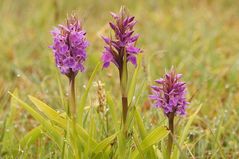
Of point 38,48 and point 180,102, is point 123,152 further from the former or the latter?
point 38,48

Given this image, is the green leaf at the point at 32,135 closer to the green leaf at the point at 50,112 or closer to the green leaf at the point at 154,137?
Result: the green leaf at the point at 50,112

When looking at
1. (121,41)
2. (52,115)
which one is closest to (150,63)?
(52,115)

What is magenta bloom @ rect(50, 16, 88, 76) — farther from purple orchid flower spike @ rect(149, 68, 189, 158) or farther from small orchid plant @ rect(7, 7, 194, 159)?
purple orchid flower spike @ rect(149, 68, 189, 158)

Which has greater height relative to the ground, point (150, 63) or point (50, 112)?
point (150, 63)

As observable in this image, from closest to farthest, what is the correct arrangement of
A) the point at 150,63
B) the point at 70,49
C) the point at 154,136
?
1. the point at 70,49
2. the point at 154,136
3. the point at 150,63

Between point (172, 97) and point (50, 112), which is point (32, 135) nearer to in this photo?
point (50, 112)

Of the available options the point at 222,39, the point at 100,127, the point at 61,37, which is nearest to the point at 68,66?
the point at 61,37

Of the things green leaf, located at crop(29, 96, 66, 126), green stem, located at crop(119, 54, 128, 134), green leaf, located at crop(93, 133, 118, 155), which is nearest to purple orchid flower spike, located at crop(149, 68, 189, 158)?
green stem, located at crop(119, 54, 128, 134)
